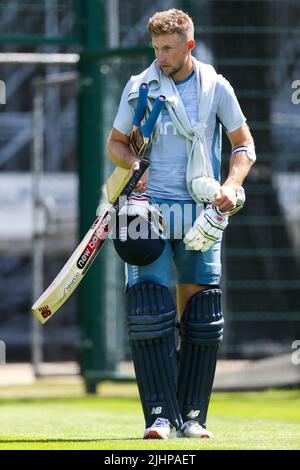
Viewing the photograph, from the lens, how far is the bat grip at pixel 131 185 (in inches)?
218

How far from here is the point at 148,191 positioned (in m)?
5.64

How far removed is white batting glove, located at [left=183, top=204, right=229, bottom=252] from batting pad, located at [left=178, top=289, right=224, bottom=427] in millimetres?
261

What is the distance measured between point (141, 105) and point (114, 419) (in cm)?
252

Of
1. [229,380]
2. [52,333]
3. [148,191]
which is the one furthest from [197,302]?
[52,333]

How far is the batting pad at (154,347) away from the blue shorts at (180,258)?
0.21ft

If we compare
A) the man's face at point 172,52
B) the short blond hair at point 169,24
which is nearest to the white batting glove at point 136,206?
the man's face at point 172,52

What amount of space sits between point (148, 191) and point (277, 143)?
507 centimetres

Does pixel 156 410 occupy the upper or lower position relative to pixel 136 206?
lower

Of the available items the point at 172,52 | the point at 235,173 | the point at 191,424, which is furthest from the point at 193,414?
the point at 172,52

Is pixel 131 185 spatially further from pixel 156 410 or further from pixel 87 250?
pixel 156 410

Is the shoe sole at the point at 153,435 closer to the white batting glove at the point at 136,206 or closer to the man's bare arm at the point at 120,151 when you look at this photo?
the white batting glove at the point at 136,206

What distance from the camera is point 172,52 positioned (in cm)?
558

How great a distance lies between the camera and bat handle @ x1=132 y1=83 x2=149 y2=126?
18.2 feet
